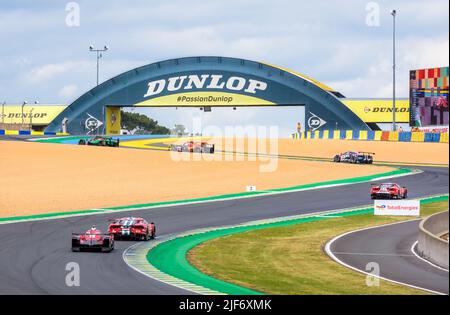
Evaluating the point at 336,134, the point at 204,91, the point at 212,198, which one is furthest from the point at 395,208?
the point at 204,91

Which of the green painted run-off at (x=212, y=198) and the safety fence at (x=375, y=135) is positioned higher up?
the safety fence at (x=375, y=135)

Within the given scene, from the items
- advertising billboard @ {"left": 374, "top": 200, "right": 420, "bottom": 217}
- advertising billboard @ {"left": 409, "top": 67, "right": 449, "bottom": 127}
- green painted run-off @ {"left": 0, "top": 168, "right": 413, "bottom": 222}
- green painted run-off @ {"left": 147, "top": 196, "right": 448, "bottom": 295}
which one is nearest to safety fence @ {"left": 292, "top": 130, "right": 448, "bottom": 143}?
advertising billboard @ {"left": 409, "top": 67, "right": 449, "bottom": 127}

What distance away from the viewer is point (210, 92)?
377 feet

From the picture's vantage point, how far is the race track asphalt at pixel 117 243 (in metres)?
23.5

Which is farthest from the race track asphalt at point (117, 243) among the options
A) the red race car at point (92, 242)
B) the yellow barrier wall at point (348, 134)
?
the yellow barrier wall at point (348, 134)

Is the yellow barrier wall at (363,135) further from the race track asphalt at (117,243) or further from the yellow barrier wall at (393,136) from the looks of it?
the race track asphalt at (117,243)

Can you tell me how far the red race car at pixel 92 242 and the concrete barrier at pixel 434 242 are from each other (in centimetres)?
1069

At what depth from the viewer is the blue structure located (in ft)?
361

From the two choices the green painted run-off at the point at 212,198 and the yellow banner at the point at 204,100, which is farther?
the yellow banner at the point at 204,100

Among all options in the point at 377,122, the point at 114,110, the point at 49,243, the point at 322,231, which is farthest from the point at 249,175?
the point at 114,110

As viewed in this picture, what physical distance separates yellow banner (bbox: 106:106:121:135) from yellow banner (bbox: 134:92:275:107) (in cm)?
604

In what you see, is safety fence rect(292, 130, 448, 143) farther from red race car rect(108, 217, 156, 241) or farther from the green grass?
red race car rect(108, 217, 156, 241)
